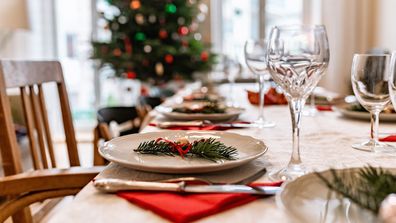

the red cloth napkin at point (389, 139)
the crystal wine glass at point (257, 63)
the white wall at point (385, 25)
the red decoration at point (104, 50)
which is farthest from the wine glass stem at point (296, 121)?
the red decoration at point (104, 50)

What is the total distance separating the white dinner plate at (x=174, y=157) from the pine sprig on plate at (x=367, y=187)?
0.18 m

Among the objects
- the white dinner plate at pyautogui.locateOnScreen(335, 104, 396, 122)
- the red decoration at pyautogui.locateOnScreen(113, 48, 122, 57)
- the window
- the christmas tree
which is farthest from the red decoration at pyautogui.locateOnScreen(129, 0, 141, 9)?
the white dinner plate at pyautogui.locateOnScreen(335, 104, 396, 122)

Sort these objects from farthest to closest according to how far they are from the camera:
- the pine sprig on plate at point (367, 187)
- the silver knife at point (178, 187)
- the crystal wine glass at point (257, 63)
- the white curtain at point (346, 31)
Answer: the white curtain at point (346, 31) < the crystal wine glass at point (257, 63) < the silver knife at point (178, 187) < the pine sprig on plate at point (367, 187)

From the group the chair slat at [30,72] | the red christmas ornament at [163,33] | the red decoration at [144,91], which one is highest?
the red christmas ornament at [163,33]

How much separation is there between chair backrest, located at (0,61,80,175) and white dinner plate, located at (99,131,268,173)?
0.31 metres

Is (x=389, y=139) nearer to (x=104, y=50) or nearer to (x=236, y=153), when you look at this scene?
(x=236, y=153)

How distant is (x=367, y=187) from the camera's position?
414 millimetres

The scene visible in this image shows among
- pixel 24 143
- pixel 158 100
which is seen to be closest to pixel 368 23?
pixel 158 100

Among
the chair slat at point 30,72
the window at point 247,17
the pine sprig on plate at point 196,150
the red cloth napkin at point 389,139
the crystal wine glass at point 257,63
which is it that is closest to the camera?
the pine sprig on plate at point 196,150

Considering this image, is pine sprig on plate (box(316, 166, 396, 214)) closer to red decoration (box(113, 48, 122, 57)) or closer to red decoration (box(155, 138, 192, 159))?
red decoration (box(155, 138, 192, 159))

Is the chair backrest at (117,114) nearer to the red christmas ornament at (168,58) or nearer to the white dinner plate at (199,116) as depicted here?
the white dinner plate at (199,116)

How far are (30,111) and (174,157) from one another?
617mm

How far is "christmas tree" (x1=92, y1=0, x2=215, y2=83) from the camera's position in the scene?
161 inches

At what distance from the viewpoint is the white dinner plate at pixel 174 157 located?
0.56 metres
